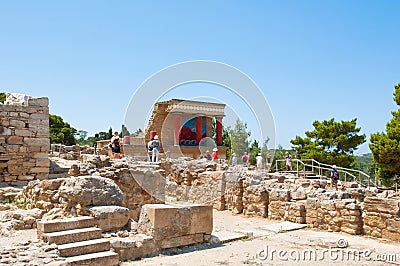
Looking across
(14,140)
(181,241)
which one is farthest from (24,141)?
(181,241)

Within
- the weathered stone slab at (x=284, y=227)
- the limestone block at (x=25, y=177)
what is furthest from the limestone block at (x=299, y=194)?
the limestone block at (x=25, y=177)

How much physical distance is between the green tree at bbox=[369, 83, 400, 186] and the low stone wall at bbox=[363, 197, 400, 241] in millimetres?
13100

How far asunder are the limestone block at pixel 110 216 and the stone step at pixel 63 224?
0.15 metres

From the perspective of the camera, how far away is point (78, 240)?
5.52 meters

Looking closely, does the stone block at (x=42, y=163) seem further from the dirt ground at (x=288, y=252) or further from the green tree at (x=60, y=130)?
the green tree at (x=60, y=130)

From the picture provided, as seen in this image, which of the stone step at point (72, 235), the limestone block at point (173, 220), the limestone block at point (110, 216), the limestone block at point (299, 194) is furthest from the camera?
the limestone block at point (299, 194)

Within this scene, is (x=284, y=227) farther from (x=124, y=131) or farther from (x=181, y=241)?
(x=124, y=131)

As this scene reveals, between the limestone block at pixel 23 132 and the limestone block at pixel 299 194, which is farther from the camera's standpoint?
the limestone block at pixel 23 132

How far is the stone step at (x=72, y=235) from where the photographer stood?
5309 millimetres

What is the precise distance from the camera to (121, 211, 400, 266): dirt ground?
19.2 feet

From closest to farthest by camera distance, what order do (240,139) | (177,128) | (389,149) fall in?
(389,149), (240,139), (177,128)

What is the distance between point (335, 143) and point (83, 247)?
24210 millimetres

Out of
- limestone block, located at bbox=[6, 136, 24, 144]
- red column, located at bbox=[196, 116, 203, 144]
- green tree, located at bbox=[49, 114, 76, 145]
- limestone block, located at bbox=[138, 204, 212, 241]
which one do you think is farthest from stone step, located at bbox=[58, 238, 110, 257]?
green tree, located at bbox=[49, 114, 76, 145]

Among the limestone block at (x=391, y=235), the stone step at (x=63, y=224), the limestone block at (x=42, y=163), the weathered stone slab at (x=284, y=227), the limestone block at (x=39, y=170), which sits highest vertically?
the limestone block at (x=42, y=163)
